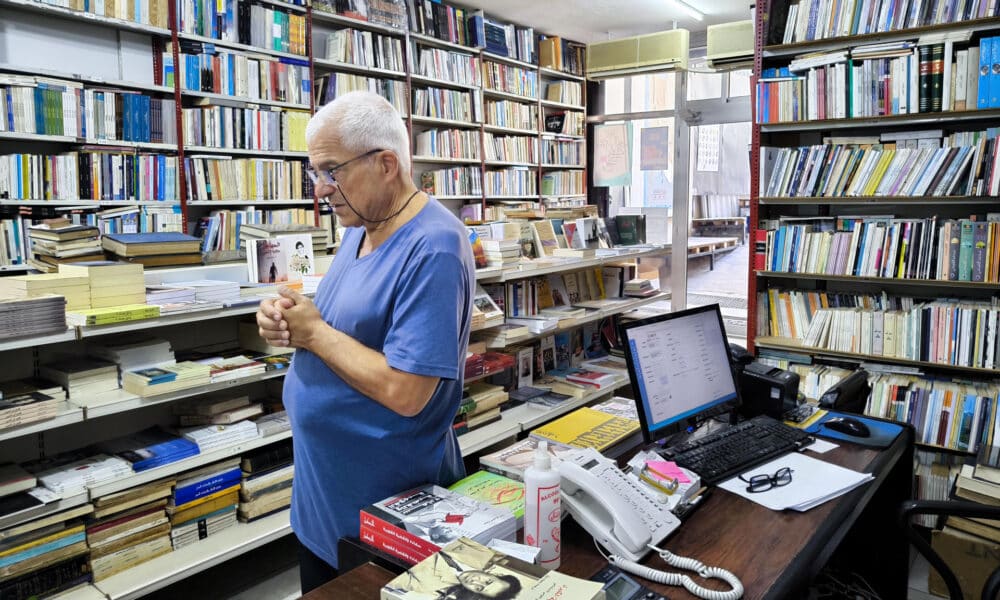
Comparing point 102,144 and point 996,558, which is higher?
point 102,144

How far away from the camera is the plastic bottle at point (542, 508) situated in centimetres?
119

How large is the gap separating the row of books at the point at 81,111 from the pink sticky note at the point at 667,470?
11.4 feet

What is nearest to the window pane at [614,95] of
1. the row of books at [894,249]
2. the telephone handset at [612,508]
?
the row of books at [894,249]

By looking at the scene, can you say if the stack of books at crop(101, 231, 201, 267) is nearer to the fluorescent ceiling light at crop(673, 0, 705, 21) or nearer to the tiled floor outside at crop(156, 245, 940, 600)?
the tiled floor outside at crop(156, 245, 940, 600)

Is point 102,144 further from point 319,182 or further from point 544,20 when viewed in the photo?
point 544,20

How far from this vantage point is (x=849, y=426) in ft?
6.84

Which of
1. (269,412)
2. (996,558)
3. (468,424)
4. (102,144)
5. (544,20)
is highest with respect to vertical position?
(544,20)

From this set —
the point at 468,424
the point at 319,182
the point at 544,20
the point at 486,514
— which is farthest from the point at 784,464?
the point at 544,20

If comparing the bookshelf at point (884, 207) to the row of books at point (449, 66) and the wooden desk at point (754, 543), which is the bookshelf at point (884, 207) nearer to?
the wooden desk at point (754, 543)

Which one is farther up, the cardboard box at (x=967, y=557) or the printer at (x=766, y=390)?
the printer at (x=766, y=390)

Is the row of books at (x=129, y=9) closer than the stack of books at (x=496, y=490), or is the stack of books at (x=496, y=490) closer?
the stack of books at (x=496, y=490)

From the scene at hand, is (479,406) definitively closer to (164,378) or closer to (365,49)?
(164,378)

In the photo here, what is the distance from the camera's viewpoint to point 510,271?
3.35 meters

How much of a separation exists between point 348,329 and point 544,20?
581cm
